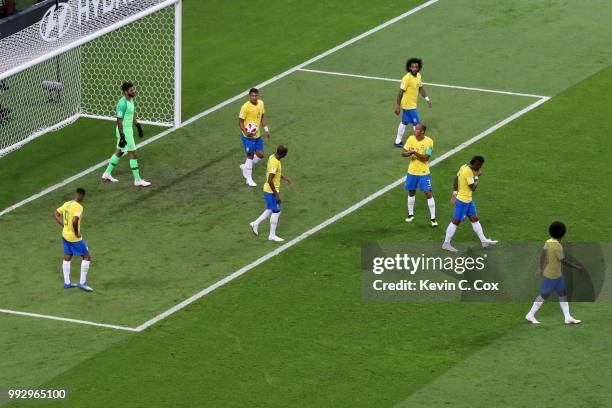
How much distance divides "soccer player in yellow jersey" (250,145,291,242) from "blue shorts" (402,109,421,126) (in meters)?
5.43

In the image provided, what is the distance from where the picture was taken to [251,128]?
3359 cm

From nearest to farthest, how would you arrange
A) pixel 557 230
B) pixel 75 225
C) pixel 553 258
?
pixel 557 230 → pixel 553 258 → pixel 75 225

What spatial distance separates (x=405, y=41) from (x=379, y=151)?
7849mm

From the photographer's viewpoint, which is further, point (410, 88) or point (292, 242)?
point (410, 88)

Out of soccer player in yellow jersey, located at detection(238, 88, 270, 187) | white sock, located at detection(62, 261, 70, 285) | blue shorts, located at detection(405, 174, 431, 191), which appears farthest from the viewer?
soccer player in yellow jersey, located at detection(238, 88, 270, 187)

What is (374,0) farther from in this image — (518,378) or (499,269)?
(518,378)

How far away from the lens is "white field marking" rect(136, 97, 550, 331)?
28216mm

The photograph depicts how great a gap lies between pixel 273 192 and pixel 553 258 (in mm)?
6306

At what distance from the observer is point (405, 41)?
42.7m

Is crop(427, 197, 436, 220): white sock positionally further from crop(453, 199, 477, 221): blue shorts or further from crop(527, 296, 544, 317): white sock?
crop(527, 296, 544, 317): white sock

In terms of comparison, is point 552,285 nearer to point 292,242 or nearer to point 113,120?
point 292,242

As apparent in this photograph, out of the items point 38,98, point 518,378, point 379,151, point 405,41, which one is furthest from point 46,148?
point 518,378

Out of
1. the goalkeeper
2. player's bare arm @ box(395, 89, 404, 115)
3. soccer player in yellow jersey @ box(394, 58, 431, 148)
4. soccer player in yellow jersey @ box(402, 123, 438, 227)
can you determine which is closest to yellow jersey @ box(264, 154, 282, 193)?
soccer player in yellow jersey @ box(402, 123, 438, 227)

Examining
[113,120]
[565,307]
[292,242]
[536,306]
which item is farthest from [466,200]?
[113,120]
